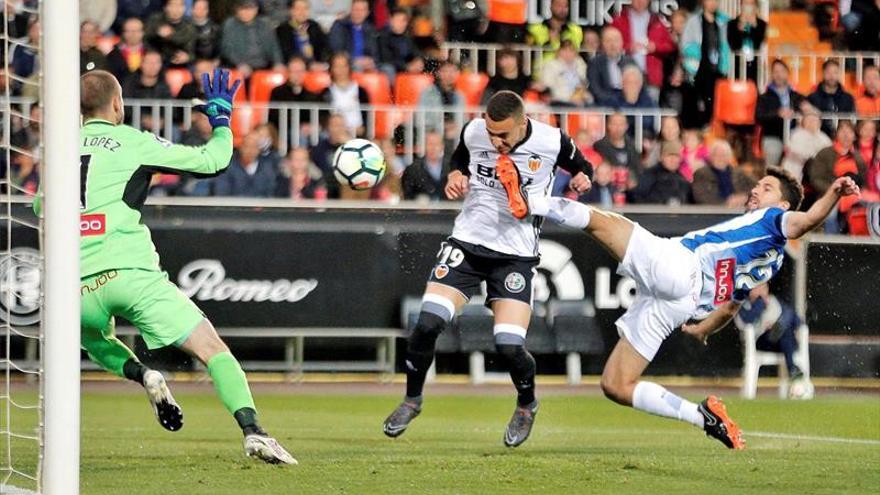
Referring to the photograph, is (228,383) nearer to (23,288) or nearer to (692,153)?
(23,288)

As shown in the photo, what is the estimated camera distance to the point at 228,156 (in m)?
7.82

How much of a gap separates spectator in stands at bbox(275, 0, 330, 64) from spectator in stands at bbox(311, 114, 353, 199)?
0.77m

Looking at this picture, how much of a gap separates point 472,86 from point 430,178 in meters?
1.21

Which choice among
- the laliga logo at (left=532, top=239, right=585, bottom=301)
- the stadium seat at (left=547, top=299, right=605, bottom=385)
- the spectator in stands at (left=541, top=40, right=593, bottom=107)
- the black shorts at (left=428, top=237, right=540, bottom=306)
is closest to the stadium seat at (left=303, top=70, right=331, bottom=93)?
the spectator in stands at (left=541, top=40, right=593, bottom=107)

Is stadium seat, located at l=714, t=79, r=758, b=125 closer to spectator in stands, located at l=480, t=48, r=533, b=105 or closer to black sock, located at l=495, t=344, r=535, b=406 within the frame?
spectator in stands, located at l=480, t=48, r=533, b=105

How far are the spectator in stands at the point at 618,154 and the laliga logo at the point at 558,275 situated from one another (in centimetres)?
81

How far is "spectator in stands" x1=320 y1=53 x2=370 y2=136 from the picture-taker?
1441 cm

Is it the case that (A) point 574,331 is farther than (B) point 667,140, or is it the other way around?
(B) point 667,140

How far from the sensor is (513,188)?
28.8ft

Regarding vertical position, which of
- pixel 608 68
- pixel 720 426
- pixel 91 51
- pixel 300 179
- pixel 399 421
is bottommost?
pixel 399 421

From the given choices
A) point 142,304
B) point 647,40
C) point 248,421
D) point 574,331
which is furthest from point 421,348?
point 647,40

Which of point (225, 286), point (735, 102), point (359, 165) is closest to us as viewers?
point (359, 165)

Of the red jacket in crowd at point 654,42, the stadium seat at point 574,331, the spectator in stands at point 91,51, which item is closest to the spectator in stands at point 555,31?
the red jacket in crowd at point 654,42

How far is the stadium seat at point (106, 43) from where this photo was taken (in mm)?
14398
